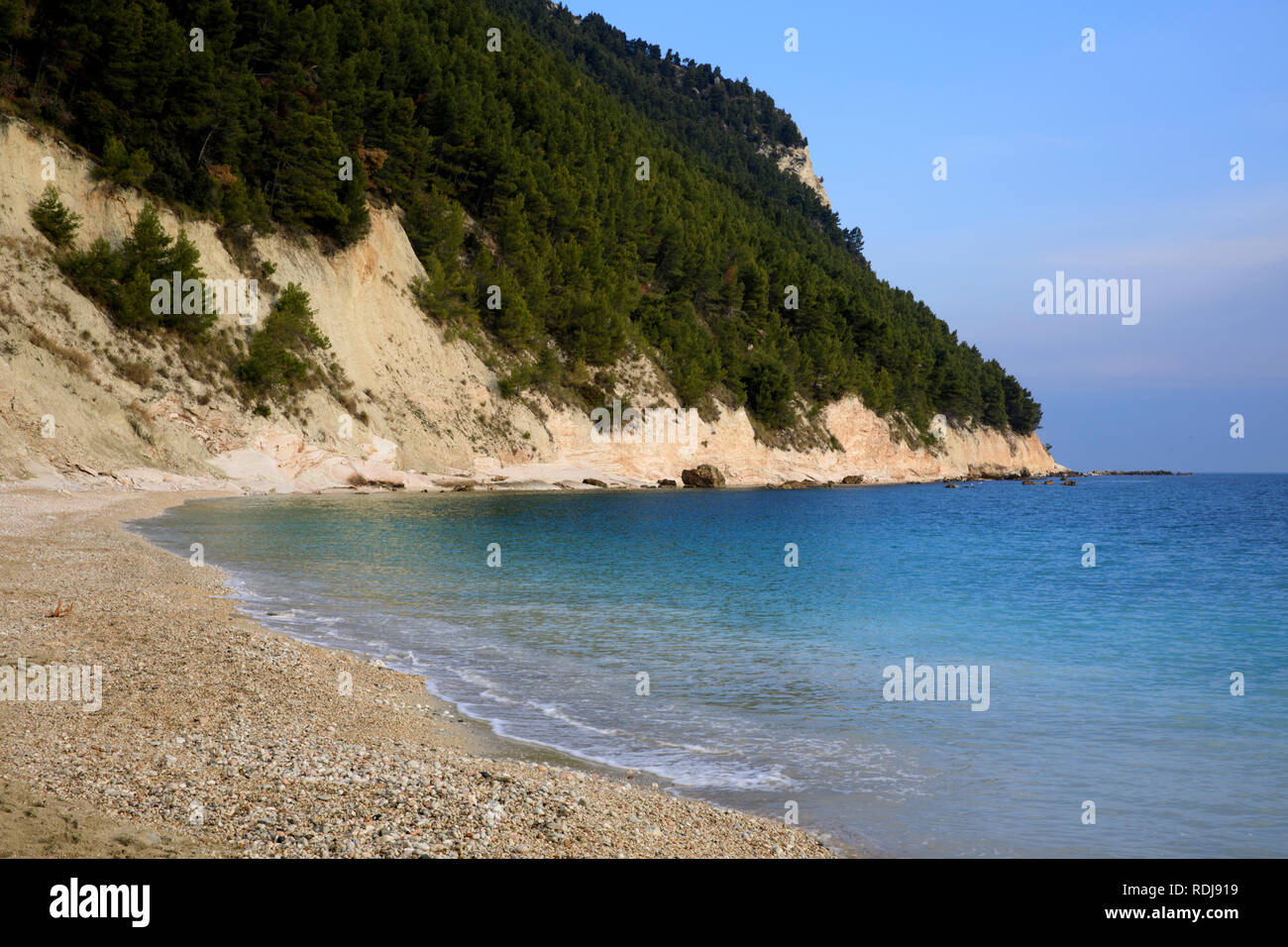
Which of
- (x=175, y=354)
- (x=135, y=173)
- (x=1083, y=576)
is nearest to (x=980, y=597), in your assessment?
(x=1083, y=576)

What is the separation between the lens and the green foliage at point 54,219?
3934 cm

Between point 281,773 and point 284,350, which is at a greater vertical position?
point 284,350

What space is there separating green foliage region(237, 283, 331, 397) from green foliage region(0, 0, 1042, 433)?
5545 mm

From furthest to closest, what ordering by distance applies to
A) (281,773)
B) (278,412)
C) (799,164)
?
(799,164) → (278,412) → (281,773)

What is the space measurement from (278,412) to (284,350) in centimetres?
335

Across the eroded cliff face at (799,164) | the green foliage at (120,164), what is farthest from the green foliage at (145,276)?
the eroded cliff face at (799,164)

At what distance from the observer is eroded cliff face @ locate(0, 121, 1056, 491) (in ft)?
117

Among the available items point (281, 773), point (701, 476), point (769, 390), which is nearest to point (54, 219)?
point (281, 773)

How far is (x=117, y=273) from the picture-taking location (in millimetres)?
40875

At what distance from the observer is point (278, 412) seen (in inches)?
1810

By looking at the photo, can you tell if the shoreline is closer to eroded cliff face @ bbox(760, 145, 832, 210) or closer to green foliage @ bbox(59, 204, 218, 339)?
green foliage @ bbox(59, 204, 218, 339)

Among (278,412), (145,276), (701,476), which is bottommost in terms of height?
(701,476)

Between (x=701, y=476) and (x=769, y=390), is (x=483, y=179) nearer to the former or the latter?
(x=701, y=476)

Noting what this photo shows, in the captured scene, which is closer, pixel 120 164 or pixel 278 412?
pixel 120 164
